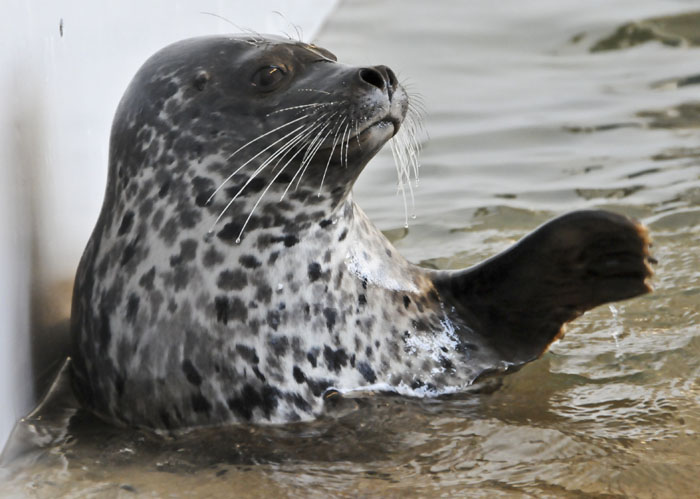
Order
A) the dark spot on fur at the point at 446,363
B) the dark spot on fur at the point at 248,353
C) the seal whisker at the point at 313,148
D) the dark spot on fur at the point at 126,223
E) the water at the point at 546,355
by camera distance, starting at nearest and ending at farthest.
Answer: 1. the water at the point at 546,355
2. the seal whisker at the point at 313,148
3. the dark spot on fur at the point at 248,353
4. the dark spot on fur at the point at 126,223
5. the dark spot on fur at the point at 446,363

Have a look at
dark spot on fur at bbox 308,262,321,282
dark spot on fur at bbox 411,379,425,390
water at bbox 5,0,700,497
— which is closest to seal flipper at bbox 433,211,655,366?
water at bbox 5,0,700,497

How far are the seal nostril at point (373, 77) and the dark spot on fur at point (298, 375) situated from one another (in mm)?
819

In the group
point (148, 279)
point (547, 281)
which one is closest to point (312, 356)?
point (148, 279)

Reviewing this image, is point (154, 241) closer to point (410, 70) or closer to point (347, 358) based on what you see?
point (347, 358)

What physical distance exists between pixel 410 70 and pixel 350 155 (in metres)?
4.71

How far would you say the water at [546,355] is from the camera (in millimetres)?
3045

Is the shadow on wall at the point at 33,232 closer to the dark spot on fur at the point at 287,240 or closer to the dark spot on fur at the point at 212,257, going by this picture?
the dark spot on fur at the point at 212,257

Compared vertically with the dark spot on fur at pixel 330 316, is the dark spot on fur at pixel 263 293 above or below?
above

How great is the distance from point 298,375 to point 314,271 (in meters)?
0.31

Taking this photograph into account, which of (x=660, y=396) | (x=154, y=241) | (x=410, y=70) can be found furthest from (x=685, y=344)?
(x=410, y=70)

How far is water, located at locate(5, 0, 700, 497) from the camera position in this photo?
304 cm

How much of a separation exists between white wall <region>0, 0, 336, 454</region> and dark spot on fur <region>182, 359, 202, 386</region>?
0.50 meters

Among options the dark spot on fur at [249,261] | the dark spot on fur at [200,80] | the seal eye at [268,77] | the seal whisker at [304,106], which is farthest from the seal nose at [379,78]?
the dark spot on fur at [249,261]

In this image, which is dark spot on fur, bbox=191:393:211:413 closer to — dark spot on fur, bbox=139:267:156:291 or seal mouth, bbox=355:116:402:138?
dark spot on fur, bbox=139:267:156:291
